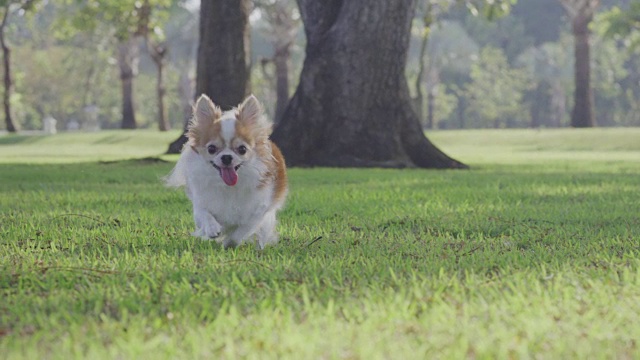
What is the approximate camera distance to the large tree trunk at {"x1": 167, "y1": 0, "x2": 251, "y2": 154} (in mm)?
21219

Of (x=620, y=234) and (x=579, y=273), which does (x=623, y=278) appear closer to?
(x=579, y=273)

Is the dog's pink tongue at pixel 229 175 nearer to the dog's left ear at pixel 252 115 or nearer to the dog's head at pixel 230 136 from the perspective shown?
the dog's head at pixel 230 136

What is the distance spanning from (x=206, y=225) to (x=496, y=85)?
8419cm

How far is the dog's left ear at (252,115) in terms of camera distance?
21.1 ft

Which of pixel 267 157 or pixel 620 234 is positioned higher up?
pixel 267 157

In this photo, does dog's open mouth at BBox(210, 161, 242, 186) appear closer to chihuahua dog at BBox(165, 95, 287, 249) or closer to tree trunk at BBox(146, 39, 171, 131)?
chihuahua dog at BBox(165, 95, 287, 249)

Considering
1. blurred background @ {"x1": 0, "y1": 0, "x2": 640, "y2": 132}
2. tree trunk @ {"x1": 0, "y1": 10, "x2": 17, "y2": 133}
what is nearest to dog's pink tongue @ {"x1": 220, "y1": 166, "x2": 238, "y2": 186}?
tree trunk @ {"x1": 0, "y1": 10, "x2": 17, "y2": 133}

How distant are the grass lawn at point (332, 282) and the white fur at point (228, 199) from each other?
0.16 meters

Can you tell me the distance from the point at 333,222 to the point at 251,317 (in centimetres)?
403

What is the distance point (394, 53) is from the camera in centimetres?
1780

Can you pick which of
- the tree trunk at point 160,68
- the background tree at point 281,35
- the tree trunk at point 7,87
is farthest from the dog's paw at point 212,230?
the tree trunk at point 7,87

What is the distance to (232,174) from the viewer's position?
6.16 m

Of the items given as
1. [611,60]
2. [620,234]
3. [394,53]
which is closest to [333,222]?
[620,234]

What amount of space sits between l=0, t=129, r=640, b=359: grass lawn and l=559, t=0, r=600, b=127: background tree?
38.4 m
